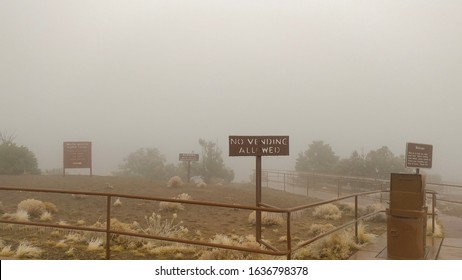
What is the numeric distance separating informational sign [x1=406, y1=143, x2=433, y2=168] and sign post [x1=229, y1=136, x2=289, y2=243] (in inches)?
179

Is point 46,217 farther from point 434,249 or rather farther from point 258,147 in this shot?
point 434,249

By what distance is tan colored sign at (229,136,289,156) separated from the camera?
848cm

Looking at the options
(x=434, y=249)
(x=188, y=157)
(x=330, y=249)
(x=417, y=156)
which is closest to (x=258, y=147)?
(x=330, y=249)

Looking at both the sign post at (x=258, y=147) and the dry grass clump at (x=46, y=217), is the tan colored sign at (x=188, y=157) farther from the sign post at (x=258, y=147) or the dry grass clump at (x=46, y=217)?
the sign post at (x=258, y=147)

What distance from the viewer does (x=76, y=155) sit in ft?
81.9

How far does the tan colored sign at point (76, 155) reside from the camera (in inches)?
971

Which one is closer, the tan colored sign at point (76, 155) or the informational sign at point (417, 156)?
the informational sign at point (417, 156)

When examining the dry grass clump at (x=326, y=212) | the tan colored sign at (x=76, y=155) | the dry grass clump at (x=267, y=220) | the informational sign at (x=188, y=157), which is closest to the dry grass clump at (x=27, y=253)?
the dry grass clump at (x=267, y=220)

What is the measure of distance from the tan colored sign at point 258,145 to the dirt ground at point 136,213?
263 cm

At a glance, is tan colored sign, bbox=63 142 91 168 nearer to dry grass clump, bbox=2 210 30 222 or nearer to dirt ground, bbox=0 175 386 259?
dirt ground, bbox=0 175 386 259

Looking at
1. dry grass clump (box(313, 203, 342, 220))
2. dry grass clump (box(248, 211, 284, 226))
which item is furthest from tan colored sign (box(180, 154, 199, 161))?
dry grass clump (box(248, 211, 284, 226))

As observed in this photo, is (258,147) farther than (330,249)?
Yes
